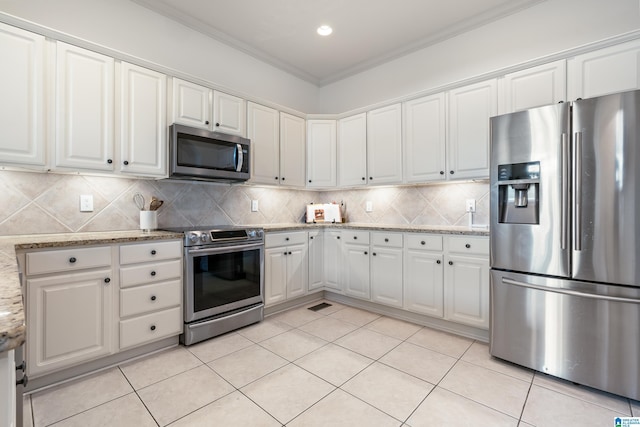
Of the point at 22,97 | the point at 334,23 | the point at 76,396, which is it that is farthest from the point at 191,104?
the point at 76,396

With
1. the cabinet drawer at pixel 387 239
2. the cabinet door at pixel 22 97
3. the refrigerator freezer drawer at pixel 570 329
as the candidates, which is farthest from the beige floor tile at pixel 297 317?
the cabinet door at pixel 22 97

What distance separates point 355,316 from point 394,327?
44 centimetres

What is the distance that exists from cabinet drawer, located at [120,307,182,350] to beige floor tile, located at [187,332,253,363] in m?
0.22

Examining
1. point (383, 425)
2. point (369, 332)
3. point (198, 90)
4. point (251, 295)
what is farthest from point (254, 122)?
point (383, 425)

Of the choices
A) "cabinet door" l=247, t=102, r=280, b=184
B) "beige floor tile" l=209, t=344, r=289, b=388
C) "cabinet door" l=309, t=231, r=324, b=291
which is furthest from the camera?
"cabinet door" l=309, t=231, r=324, b=291

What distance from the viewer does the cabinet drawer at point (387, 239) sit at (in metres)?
3.02

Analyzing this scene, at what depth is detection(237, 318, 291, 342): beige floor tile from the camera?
2674 millimetres

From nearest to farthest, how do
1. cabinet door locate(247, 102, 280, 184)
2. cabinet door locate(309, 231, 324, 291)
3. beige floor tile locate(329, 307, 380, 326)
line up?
beige floor tile locate(329, 307, 380, 326), cabinet door locate(247, 102, 280, 184), cabinet door locate(309, 231, 324, 291)

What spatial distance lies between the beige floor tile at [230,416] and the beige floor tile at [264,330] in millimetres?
840

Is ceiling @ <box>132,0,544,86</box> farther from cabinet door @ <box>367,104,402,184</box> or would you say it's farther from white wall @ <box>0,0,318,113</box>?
cabinet door @ <box>367,104,402,184</box>

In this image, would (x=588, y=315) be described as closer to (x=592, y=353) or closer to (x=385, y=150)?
(x=592, y=353)

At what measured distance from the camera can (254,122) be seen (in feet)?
10.6

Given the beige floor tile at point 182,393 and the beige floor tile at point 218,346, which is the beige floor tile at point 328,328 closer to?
the beige floor tile at point 218,346

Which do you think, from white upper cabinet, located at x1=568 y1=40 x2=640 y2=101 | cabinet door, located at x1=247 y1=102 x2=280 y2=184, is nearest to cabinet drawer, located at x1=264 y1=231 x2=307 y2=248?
cabinet door, located at x1=247 y1=102 x2=280 y2=184
